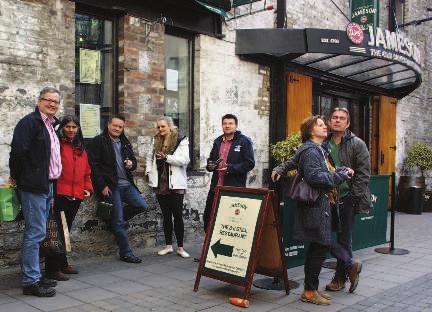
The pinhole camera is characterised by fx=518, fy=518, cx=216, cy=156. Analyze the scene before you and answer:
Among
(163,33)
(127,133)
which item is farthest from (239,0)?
(127,133)

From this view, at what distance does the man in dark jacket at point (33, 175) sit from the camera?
485 cm

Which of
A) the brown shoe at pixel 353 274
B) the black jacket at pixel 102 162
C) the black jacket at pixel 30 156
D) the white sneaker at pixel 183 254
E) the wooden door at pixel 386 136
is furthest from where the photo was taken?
the wooden door at pixel 386 136

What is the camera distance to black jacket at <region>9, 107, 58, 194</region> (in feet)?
15.8

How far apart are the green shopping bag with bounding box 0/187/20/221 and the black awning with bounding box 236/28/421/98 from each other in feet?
15.6

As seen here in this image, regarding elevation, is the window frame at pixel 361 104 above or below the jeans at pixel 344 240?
above

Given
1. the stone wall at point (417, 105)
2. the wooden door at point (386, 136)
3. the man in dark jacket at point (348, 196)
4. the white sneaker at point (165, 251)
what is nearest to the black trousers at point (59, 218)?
the white sneaker at point (165, 251)

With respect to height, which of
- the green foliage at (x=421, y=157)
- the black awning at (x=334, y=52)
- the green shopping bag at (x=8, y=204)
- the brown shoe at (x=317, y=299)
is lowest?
the brown shoe at (x=317, y=299)

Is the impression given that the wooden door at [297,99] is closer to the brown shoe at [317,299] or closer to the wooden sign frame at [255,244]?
the wooden sign frame at [255,244]

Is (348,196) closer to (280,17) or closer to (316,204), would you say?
(316,204)

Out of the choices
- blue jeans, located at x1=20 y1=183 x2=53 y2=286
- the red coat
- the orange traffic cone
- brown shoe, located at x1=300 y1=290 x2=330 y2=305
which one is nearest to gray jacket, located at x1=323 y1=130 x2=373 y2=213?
brown shoe, located at x1=300 y1=290 x2=330 y2=305

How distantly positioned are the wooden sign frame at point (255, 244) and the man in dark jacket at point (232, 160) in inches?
39.8

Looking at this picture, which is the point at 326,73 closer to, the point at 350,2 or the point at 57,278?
the point at 350,2

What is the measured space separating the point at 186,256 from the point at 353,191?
251cm

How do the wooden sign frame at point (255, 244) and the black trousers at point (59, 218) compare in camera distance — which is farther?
the black trousers at point (59, 218)
